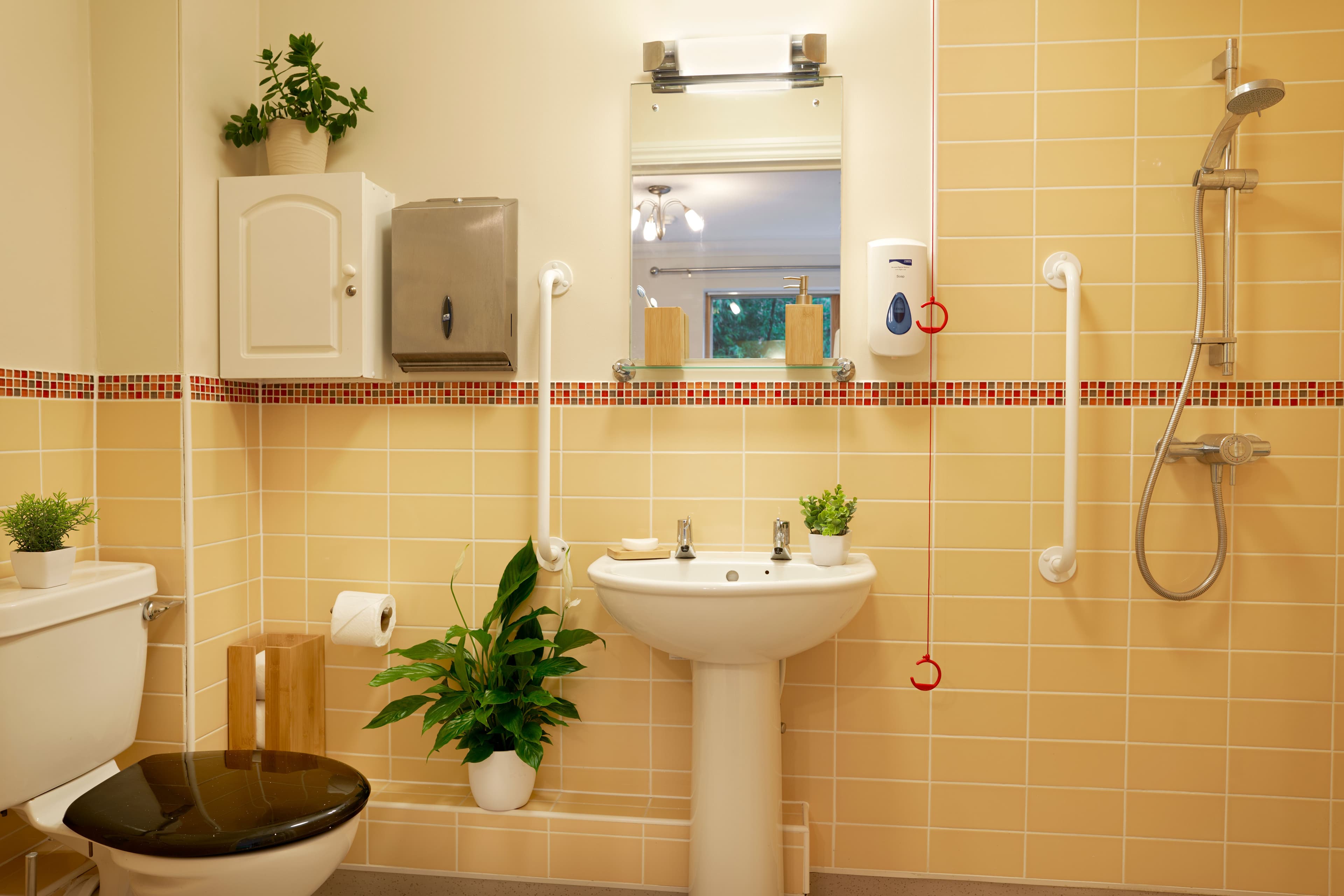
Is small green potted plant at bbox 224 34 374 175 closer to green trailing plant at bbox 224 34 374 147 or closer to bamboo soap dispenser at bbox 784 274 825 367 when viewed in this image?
green trailing plant at bbox 224 34 374 147

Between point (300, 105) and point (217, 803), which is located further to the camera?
point (300, 105)

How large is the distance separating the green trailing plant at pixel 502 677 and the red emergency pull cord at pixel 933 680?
76cm

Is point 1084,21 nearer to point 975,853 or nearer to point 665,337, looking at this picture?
point 665,337

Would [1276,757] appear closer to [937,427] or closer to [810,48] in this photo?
[937,427]

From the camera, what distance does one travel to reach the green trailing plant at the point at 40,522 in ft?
4.82

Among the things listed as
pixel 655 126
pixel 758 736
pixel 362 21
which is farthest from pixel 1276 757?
pixel 362 21

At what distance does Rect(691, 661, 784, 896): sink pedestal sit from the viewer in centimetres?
163

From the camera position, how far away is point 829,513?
1706mm

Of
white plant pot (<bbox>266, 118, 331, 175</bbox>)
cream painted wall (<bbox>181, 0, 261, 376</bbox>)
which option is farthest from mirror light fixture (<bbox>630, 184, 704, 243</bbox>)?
cream painted wall (<bbox>181, 0, 261, 376</bbox>)

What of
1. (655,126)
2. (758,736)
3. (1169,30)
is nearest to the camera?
(758,736)

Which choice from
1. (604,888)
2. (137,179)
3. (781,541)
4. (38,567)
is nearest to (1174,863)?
(781,541)

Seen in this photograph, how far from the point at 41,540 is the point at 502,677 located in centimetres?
95

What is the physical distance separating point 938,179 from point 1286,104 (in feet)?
2.55

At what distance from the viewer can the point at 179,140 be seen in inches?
68.6
